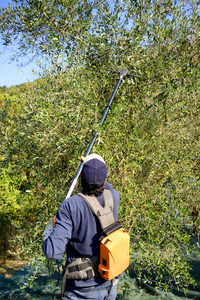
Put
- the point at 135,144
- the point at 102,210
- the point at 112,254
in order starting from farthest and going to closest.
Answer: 1. the point at 135,144
2. the point at 102,210
3. the point at 112,254

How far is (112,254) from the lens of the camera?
219 cm

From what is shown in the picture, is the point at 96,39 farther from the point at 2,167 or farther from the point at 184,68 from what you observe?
the point at 2,167

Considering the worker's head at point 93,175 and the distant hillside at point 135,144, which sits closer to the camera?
the worker's head at point 93,175

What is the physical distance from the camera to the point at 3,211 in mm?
8648

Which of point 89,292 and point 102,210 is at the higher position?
point 102,210

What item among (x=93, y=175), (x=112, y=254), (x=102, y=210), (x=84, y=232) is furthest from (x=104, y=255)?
(x=93, y=175)

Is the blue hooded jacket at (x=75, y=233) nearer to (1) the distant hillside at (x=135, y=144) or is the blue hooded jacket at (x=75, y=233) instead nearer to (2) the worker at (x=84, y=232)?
(2) the worker at (x=84, y=232)

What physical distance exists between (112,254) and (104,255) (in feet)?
0.24

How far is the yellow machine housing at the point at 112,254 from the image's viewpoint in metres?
2.19

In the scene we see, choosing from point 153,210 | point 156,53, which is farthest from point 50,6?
point 153,210

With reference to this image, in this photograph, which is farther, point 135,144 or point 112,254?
point 135,144

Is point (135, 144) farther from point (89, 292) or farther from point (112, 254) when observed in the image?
point (89, 292)

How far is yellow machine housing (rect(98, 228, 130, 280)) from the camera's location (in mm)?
2188

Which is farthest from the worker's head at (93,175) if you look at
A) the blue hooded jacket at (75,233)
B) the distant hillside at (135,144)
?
the distant hillside at (135,144)
